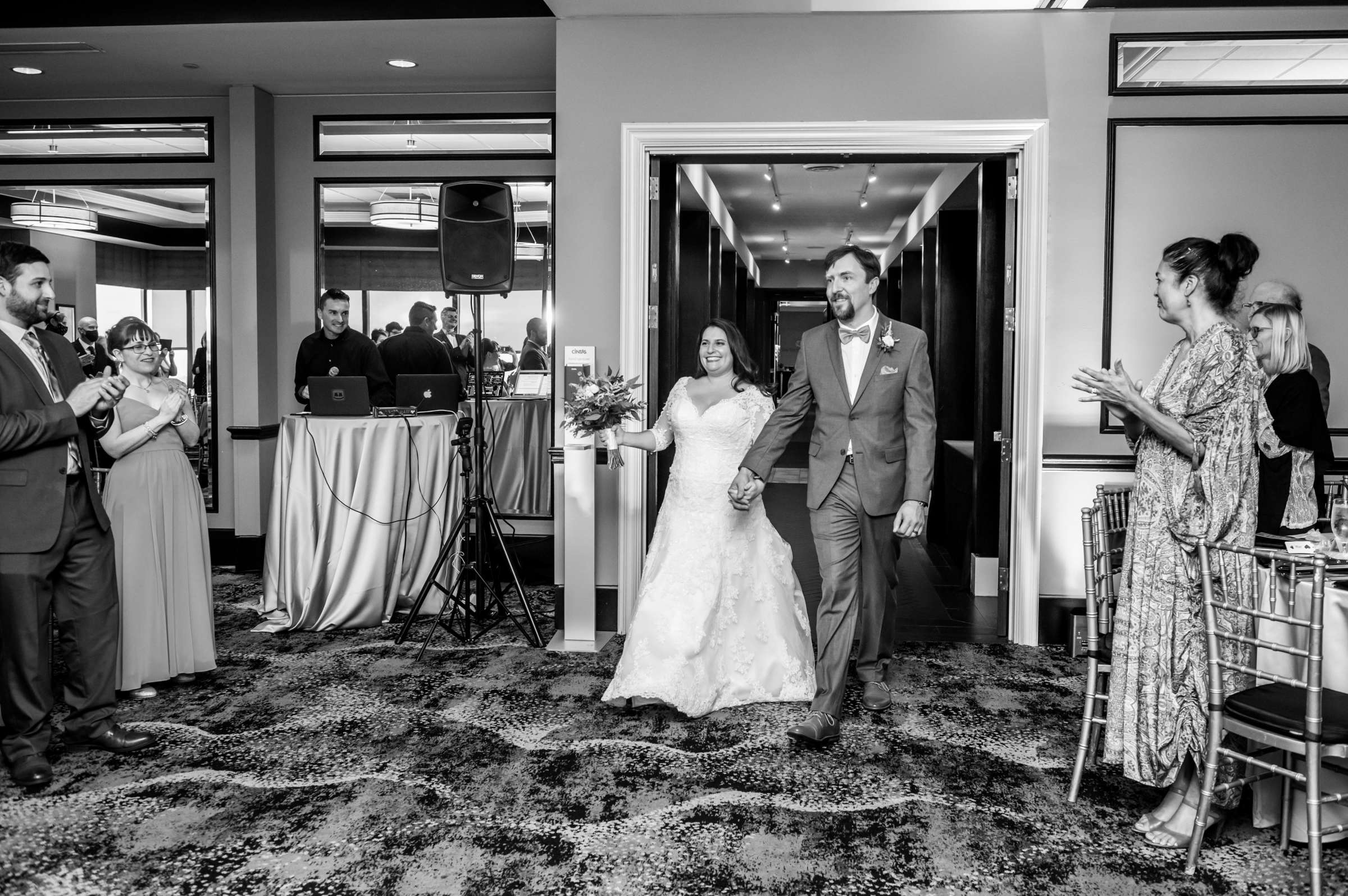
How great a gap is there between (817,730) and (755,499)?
953 mm

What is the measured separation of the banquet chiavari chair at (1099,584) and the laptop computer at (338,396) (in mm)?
3864

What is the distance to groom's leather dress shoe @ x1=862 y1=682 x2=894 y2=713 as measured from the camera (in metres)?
4.07

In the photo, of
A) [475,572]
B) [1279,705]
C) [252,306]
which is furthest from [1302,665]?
[252,306]

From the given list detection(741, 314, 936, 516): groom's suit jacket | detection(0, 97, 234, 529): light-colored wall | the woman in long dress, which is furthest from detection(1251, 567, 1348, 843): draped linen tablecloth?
detection(0, 97, 234, 529): light-colored wall

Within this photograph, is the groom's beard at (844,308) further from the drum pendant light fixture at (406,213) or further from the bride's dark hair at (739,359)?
the drum pendant light fixture at (406,213)

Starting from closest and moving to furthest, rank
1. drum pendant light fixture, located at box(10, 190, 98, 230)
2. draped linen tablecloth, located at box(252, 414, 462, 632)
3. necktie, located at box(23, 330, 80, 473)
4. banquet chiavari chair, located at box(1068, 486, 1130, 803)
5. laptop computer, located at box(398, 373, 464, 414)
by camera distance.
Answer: banquet chiavari chair, located at box(1068, 486, 1130, 803), necktie, located at box(23, 330, 80, 473), draped linen tablecloth, located at box(252, 414, 462, 632), laptop computer, located at box(398, 373, 464, 414), drum pendant light fixture, located at box(10, 190, 98, 230)

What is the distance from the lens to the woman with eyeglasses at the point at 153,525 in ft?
13.6

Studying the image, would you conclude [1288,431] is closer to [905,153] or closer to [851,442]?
[851,442]

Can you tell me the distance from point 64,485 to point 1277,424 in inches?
182

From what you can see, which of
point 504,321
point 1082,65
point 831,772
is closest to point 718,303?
point 504,321

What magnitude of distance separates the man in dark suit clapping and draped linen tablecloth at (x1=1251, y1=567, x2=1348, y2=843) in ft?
12.2

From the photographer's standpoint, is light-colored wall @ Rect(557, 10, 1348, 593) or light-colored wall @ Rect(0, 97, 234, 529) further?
light-colored wall @ Rect(0, 97, 234, 529)

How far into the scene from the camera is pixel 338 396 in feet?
17.9

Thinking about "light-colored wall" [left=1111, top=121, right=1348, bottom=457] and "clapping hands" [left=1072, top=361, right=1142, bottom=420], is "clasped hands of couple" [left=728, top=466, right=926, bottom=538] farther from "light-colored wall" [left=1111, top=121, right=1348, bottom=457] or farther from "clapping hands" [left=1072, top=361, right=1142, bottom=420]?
"light-colored wall" [left=1111, top=121, right=1348, bottom=457]
